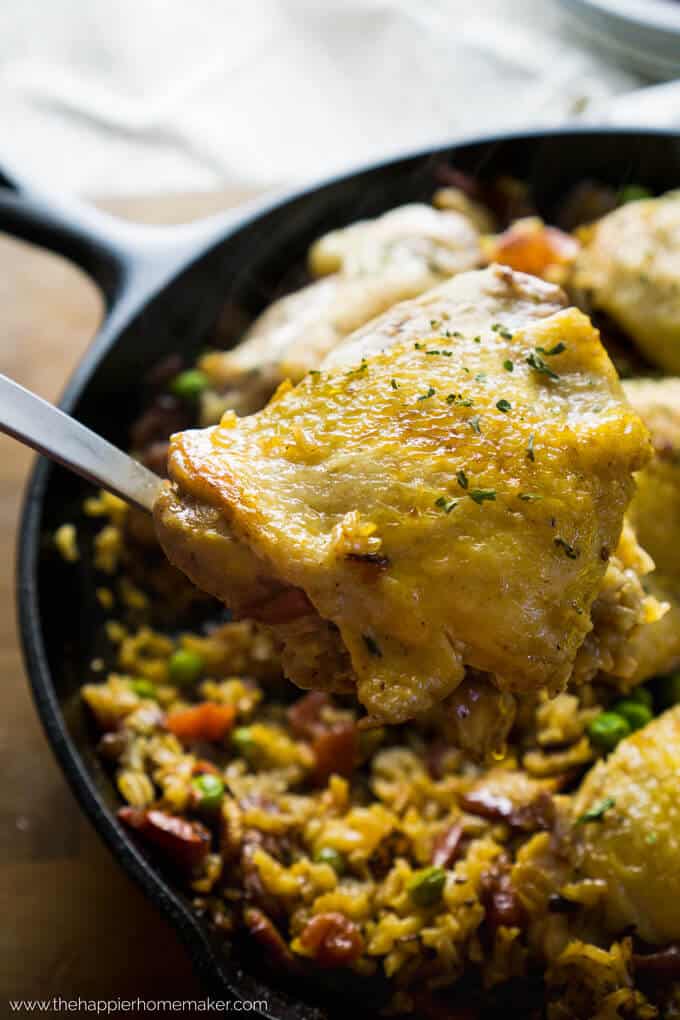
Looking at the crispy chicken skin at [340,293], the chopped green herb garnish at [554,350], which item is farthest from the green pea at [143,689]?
the chopped green herb garnish at [554,350]

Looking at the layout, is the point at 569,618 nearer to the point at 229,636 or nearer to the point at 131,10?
the point at 229,636

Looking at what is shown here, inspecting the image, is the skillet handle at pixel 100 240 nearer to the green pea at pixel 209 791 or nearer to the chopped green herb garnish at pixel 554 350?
the green pea at pixel 209 791

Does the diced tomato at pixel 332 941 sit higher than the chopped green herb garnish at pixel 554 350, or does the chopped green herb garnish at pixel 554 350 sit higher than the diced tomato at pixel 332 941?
the chopped green herb garnish at pixel 554 350

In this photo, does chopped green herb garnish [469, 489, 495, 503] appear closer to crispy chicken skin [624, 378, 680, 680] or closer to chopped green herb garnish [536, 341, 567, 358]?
chopped green herb garnish [536, 341, 567, 358]

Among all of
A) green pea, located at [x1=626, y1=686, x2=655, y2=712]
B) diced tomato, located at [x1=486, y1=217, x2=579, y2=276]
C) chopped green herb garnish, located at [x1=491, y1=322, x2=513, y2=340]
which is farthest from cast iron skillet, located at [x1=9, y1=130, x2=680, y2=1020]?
chopped green herb garnish, located at [x1=491, y1=322, x2=513, y2=340]

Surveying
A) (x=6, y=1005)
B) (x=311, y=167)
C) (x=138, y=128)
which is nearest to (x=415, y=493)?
(x=6, y=1005)
